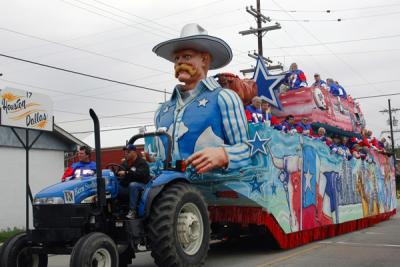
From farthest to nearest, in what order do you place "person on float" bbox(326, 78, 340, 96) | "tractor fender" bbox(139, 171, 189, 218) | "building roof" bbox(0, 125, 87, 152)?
1. "building roof" bbox(0, 125, 87, 152)
2. "person on float" bbox(326, 78, 340, 96)
3. "tractor fender" bbox(139, 171, 189, 218)

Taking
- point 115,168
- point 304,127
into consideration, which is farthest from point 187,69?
point 304,127

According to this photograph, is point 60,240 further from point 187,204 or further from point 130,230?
point 187,204

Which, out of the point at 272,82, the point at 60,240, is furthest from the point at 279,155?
the point at 60,240

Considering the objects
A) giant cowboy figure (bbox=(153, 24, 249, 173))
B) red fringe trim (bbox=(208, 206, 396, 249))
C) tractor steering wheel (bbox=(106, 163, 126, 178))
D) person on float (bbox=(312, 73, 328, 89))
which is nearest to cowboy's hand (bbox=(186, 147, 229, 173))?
giant cowboy figure (bbox=(153, 24, 249, 173))

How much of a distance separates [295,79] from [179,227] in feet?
21.9

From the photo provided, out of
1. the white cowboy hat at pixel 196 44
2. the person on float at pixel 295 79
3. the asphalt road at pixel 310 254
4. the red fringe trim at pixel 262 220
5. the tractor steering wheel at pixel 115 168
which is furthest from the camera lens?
the person on float at pixel 295 79

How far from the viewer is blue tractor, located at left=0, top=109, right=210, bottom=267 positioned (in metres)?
5.80

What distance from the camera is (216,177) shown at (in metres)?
7.83

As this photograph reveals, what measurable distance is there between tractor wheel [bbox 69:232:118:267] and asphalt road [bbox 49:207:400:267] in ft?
7.41

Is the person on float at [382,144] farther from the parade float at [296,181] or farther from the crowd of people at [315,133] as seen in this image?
the parade float at [296,181]

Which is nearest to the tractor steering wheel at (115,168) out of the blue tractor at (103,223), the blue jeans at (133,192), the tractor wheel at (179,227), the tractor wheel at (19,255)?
the blue tractor at (103,223)

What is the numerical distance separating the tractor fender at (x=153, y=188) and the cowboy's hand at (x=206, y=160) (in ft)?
2.59

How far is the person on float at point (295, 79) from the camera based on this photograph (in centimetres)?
1198

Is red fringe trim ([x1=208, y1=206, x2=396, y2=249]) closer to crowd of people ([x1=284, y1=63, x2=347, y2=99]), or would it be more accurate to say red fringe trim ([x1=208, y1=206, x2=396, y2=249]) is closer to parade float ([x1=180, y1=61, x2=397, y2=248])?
parade float ([x1=180, y1=61, x2=397, y2=248])
